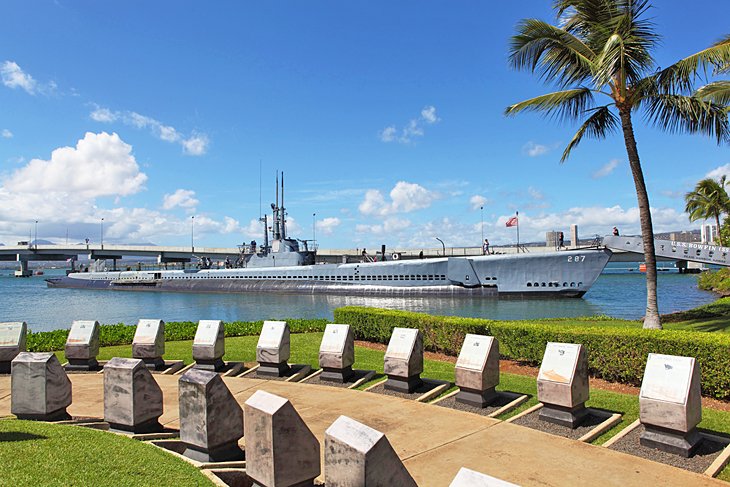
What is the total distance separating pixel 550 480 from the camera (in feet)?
14.3

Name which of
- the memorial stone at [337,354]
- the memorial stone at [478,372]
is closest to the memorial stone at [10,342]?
the memorial stone at [337,354]

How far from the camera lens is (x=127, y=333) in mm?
13828

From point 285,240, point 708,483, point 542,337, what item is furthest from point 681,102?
point 285,240

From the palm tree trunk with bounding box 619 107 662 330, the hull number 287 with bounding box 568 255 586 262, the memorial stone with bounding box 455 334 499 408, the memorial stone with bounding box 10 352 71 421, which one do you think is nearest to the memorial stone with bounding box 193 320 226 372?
the memorial stone with bounding box 10 352 71 421

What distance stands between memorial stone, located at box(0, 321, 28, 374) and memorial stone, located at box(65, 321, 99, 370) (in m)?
0.90

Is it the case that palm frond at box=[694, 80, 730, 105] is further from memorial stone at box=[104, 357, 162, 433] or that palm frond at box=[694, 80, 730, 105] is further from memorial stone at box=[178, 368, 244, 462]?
memorial stone at box=[104, 357, 162, 433]

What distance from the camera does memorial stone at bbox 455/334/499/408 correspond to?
21.2ft

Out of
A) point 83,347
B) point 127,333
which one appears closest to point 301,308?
point 127,333

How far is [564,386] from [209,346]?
6227 mm

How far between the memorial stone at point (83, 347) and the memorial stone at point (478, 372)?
23.8 ft

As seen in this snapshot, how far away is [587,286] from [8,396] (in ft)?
108

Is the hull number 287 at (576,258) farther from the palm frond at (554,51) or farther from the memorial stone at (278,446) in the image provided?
the memorial stone at (278,446)

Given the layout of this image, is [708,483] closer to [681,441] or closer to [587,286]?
[681,441]

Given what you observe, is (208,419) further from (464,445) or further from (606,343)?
(606,343)
